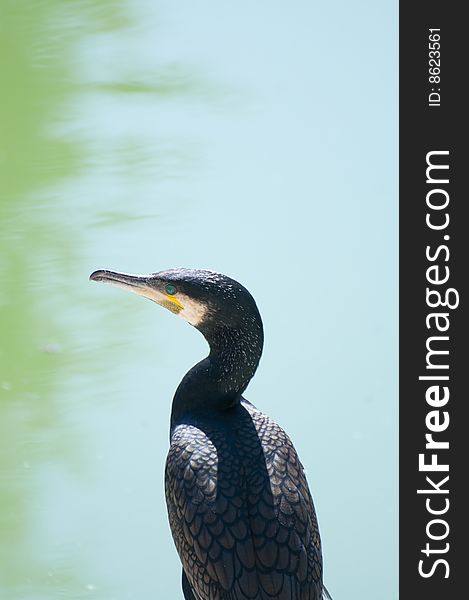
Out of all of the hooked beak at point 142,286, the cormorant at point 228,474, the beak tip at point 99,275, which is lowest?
the cormorant at point 228,474

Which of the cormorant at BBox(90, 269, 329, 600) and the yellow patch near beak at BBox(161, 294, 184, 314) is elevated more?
the yellow patch near beak at BBox(161, 294, 184, 314)

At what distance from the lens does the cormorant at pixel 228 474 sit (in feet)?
7.00

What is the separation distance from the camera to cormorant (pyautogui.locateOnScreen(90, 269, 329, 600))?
2.13 metres

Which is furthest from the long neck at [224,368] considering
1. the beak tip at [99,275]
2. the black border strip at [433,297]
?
the black border strip at [433,297]

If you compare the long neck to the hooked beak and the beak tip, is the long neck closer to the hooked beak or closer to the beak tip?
the hooked beak

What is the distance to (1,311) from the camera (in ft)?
12.1

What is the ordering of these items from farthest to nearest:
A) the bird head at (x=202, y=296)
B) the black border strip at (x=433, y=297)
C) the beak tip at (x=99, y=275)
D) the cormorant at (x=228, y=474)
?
the black border strip at (x=433, y=297) < the beak tip at (x=99, y=275) < the bird head at (x=202, y=296) < the cormorant at (x=228, y=474)

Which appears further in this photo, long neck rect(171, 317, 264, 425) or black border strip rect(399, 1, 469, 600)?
black border strip rect(399, 1, 469, 600)

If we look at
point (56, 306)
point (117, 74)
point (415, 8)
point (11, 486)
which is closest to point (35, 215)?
point (56, 306)

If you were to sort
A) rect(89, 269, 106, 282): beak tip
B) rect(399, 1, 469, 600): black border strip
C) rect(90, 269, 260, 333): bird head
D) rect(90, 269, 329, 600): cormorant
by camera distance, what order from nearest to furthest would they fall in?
rect(90, 269, 329, 600): cormorant → rect(90, 269, 260, 333): bird head → rect(89, 269, 106, 282): beak tip → rect(399, 1, 469, 600): black border strip

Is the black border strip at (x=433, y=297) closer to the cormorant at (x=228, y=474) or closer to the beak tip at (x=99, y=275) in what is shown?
the cormorant at (x=228, y=474)

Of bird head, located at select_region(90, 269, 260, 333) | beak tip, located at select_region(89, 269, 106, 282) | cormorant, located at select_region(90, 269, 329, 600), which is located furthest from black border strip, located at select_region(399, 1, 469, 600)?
beak tip, located at select_region(89, 269, 106, 282)

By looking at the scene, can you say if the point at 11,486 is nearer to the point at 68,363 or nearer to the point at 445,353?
the point at 68,363

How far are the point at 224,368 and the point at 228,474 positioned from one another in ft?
0.70
